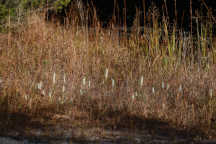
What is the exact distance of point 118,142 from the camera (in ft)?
10.8

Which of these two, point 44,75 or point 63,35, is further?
point 63,35

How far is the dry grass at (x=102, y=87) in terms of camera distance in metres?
3.97

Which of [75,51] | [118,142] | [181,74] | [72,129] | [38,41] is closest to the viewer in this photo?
[118,142]

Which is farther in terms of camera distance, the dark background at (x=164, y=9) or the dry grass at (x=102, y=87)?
the dark background at (x=164, y=9)

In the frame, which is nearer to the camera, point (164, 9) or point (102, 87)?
point (102, 87)

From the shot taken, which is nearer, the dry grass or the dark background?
the dry grass

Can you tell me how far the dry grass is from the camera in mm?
3967

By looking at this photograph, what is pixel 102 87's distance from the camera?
15.8 feet

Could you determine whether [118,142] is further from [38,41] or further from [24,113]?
[38,41]

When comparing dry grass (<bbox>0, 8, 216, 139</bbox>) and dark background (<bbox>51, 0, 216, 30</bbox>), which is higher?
dark background (<bbox>51, 0, 216, 30</bbox>)

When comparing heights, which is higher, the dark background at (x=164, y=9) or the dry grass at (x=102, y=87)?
the dark background at (x=164, y=9)

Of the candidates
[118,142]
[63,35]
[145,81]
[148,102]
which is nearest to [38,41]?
[63,35]

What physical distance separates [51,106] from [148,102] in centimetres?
121

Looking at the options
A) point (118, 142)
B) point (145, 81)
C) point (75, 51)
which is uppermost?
point (75, 51)
